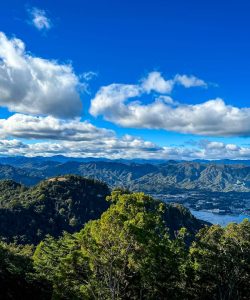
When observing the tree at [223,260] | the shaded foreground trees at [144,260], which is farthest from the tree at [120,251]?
the tree at [223,260]

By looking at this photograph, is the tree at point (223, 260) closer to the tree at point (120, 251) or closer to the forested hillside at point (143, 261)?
the forested hillside at point (143, 261)

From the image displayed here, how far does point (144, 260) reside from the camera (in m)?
31.3

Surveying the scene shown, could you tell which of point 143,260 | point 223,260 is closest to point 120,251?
point 143,260

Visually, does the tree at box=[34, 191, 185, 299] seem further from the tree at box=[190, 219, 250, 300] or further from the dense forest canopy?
the tree at box=[190, 219, 250, 300]

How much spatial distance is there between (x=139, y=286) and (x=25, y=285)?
96.4 feet

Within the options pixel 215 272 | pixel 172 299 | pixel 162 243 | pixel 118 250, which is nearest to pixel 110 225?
pixel 118 250

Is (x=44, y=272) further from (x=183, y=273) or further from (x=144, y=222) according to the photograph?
(x=144, y=222)

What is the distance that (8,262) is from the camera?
62625mm

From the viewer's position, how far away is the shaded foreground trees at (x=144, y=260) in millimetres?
30609

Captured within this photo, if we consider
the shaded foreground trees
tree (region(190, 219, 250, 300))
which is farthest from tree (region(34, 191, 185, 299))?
tree (region(190, 219, 250, 300))

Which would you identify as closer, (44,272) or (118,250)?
(118,250)

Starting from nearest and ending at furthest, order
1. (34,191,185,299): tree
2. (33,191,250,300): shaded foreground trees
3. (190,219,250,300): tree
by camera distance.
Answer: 1. (34,191,185,299): tree
2. (33,191,250,300): shaded foreground trees
3. (190,219,250,300): tree

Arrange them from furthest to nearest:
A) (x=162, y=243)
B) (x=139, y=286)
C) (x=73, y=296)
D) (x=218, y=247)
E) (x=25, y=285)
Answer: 1. (x=25, y=285)
2. (x=218, y=247)
3. (x=139, y=286)
4. (x=73, y=296)
5. (x=162, y=243)

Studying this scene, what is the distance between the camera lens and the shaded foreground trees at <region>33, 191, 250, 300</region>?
3061 centimetres
